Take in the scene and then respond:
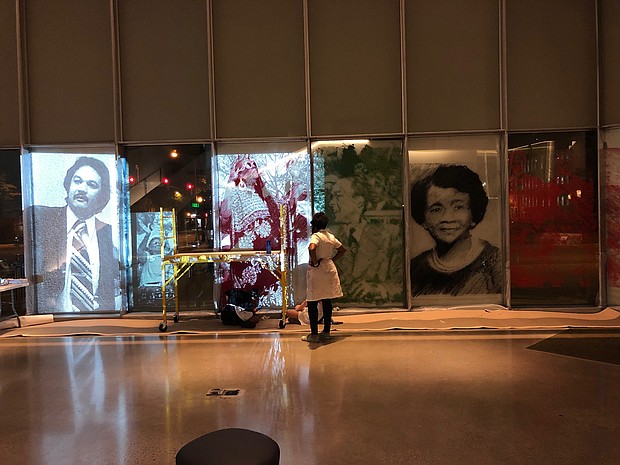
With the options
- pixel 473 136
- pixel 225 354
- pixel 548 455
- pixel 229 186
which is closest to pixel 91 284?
pixel 229 186

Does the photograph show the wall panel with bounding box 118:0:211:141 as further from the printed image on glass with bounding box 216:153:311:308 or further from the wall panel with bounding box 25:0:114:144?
the printed image on glass with bounding box 216:153:311:308

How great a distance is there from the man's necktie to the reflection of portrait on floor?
5.30 meters

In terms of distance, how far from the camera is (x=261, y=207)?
8.62m

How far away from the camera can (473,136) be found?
8492mm

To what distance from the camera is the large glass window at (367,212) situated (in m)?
8.55

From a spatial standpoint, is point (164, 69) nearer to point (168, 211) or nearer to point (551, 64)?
point (168, 211)

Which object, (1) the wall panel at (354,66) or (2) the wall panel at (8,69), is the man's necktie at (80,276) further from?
(1) the wall panel at (354,66)

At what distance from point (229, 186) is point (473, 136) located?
4.00 metres

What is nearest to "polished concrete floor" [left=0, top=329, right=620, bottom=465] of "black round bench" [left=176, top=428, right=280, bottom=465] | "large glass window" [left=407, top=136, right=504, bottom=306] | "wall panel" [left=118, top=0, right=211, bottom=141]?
"black round bench" [left=176, top=428, right=280, bottom=465]

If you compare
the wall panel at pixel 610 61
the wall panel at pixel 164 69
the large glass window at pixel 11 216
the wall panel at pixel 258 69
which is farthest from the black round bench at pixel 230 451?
the wall panel at pixel 610 61

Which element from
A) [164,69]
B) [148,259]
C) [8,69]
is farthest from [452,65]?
[8,69]

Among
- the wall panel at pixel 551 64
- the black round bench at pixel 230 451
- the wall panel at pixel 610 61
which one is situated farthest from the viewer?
the wall panel at pixel 551 64

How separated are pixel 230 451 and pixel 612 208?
25.6 ft

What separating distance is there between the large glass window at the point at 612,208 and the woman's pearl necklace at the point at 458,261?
6.58 feet
